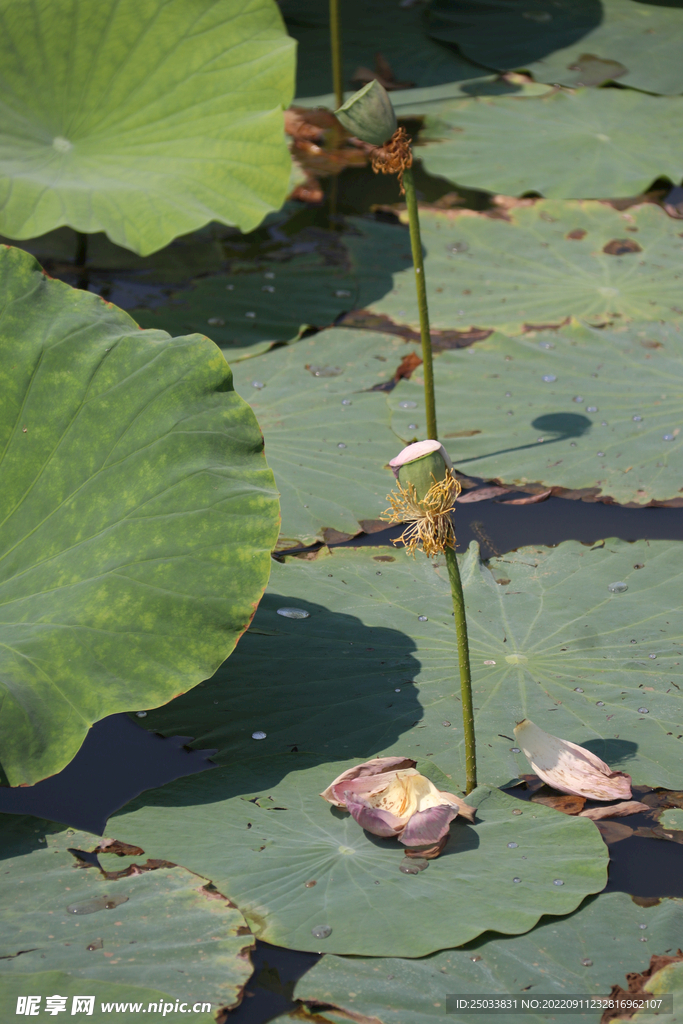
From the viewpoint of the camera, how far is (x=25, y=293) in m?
1.64

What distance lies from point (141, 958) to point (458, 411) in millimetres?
1673

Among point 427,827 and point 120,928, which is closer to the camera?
point 120,928

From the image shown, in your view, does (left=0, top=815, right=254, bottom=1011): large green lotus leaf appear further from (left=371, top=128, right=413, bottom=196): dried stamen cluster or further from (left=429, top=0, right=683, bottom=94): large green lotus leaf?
(left=429, top=0, right=683, bottom=94): large green lotus leaf

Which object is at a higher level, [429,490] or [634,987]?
[429,490]

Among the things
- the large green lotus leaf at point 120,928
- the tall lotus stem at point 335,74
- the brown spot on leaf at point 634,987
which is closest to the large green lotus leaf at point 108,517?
the large green lotus leaf at point 120,928

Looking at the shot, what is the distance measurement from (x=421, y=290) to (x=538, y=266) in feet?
3.59

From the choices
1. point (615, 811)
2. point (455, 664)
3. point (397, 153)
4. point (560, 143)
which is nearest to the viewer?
point (615, 811)

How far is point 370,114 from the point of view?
190cm

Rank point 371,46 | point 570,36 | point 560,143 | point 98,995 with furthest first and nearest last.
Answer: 1. point 371,46
2. point 570,36
3. point 560,143
4. point 98,995

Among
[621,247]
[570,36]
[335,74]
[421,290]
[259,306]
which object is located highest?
[570,36]

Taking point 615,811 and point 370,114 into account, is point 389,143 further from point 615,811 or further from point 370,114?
point 615,811

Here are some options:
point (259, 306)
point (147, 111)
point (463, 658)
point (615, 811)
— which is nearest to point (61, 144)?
point (147, 111)

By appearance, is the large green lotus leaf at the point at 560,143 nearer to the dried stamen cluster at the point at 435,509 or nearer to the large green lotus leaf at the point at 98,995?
the dried stamen cluster at the point at 435,509

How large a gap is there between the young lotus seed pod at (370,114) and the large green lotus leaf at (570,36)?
2.57 metres
